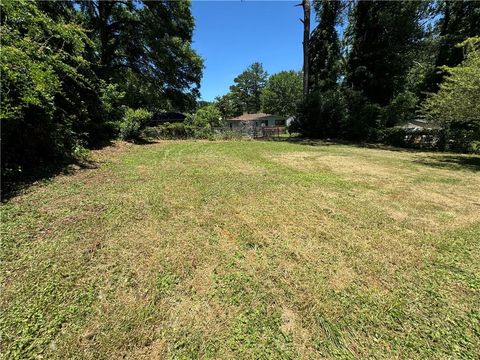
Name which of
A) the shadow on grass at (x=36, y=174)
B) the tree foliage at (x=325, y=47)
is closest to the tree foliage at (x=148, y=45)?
the shadow on grass at (x=36, y=174)

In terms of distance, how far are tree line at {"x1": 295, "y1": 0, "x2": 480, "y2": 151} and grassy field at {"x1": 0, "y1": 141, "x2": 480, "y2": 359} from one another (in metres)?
13.4

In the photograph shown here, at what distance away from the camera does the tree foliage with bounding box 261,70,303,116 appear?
148 feet

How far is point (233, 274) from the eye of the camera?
8.62ft

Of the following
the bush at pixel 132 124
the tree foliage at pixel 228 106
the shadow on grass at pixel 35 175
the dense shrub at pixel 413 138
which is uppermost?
the tree foliage at pixel 228 106

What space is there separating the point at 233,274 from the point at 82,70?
27.0ft

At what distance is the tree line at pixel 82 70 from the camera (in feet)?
14.8

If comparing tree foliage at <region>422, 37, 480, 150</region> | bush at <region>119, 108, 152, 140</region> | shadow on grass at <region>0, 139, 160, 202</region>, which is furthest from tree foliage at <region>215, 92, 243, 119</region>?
shadow on grass at <region>0, 139, 160, 202</region>

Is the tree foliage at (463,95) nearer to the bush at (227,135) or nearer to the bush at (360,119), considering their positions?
the bush at (360,119)

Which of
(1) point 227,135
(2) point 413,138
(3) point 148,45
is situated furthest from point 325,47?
(3) point 148,45

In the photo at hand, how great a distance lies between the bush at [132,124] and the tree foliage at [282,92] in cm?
3654

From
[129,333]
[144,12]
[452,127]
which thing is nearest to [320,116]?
[452,127]

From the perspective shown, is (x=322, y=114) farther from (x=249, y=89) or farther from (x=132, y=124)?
(x=249, y=89)

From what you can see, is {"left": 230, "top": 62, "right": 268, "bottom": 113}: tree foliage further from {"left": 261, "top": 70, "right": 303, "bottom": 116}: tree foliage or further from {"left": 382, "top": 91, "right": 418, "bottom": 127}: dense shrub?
{"left": 382, "top": 91, "right": 418, "bottom": 127}: dense shrub

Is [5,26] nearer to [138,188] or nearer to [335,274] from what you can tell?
[138,188]
